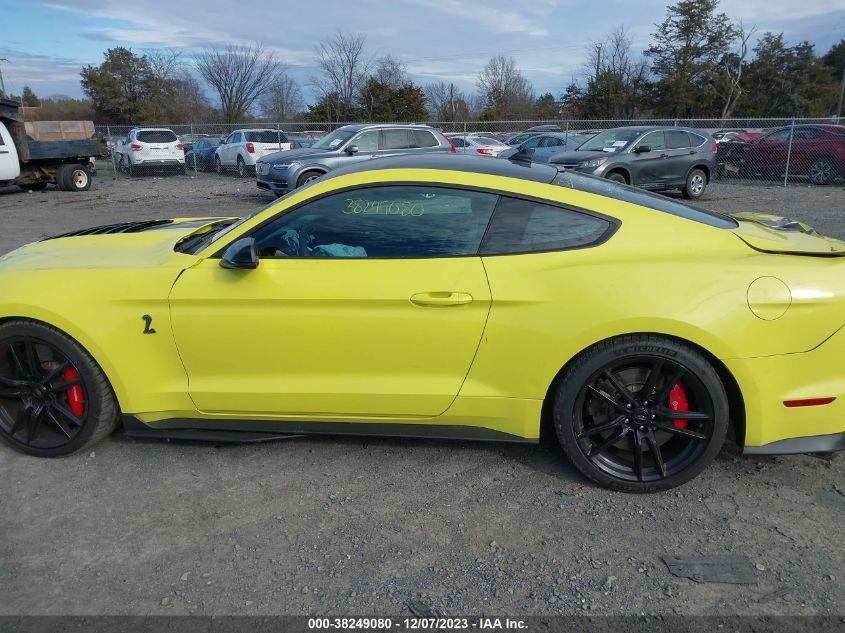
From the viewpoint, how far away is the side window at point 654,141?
13859 millimetres

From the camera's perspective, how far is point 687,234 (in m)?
2.82

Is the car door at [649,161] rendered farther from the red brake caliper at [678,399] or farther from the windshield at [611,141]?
the red brake caliper at [678,399]

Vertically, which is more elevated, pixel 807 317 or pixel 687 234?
pixel 687 234

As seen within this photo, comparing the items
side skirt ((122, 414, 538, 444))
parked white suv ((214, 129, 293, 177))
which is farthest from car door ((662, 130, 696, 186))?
parked white suv ((214, 129, 293, 177))

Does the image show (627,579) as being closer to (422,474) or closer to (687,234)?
(422,474)

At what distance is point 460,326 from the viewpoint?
2789 millimetres

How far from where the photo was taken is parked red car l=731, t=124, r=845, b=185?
16359 millimetres

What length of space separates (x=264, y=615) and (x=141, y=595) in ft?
1.69

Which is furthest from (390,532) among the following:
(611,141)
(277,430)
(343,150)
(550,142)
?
(550,142)

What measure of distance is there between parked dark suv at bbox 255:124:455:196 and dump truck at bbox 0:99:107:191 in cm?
672

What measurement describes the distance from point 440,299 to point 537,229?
1.89ft

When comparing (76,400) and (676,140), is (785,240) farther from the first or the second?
(676,140)

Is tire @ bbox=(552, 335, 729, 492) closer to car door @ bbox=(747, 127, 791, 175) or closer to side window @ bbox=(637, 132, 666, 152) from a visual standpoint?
side window @ bbox=(637, 132, 666, 152)

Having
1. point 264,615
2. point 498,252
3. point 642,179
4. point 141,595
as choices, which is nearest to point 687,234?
point 498,252
